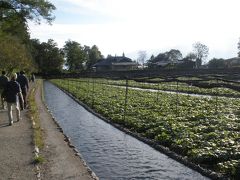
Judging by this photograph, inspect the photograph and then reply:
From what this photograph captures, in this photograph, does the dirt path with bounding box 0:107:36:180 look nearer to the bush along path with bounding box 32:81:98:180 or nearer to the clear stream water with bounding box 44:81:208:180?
the bush along path with bounding box 32:81:98:180

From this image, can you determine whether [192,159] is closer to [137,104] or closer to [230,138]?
[230,138]

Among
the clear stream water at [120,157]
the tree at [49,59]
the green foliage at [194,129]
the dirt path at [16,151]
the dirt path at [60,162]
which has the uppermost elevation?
the tree at [49,59]

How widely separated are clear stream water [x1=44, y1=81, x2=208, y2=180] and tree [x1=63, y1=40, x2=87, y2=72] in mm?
138109

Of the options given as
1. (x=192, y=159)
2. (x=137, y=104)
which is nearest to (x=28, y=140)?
(x=192, y=159)

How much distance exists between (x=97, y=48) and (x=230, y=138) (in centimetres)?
18261

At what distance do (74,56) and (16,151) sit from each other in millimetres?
145921

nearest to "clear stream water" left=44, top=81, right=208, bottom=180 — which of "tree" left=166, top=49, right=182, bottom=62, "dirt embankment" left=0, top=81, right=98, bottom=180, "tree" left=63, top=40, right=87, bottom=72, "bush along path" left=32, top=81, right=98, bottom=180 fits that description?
"bush along path" left=32, top=81, right=98, bottom=180

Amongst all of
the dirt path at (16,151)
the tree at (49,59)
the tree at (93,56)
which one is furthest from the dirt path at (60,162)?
the tree at (93,56)

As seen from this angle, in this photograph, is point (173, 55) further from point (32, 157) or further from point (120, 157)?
point (32, 157)

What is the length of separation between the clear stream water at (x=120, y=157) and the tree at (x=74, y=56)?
13811 cm

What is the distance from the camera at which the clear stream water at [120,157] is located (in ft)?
39.5

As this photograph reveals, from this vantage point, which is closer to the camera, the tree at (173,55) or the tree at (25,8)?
the tree at (25,8)

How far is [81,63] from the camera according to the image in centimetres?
16412

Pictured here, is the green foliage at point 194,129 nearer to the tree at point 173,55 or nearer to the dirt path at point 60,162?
the dirt path at point 60,162
